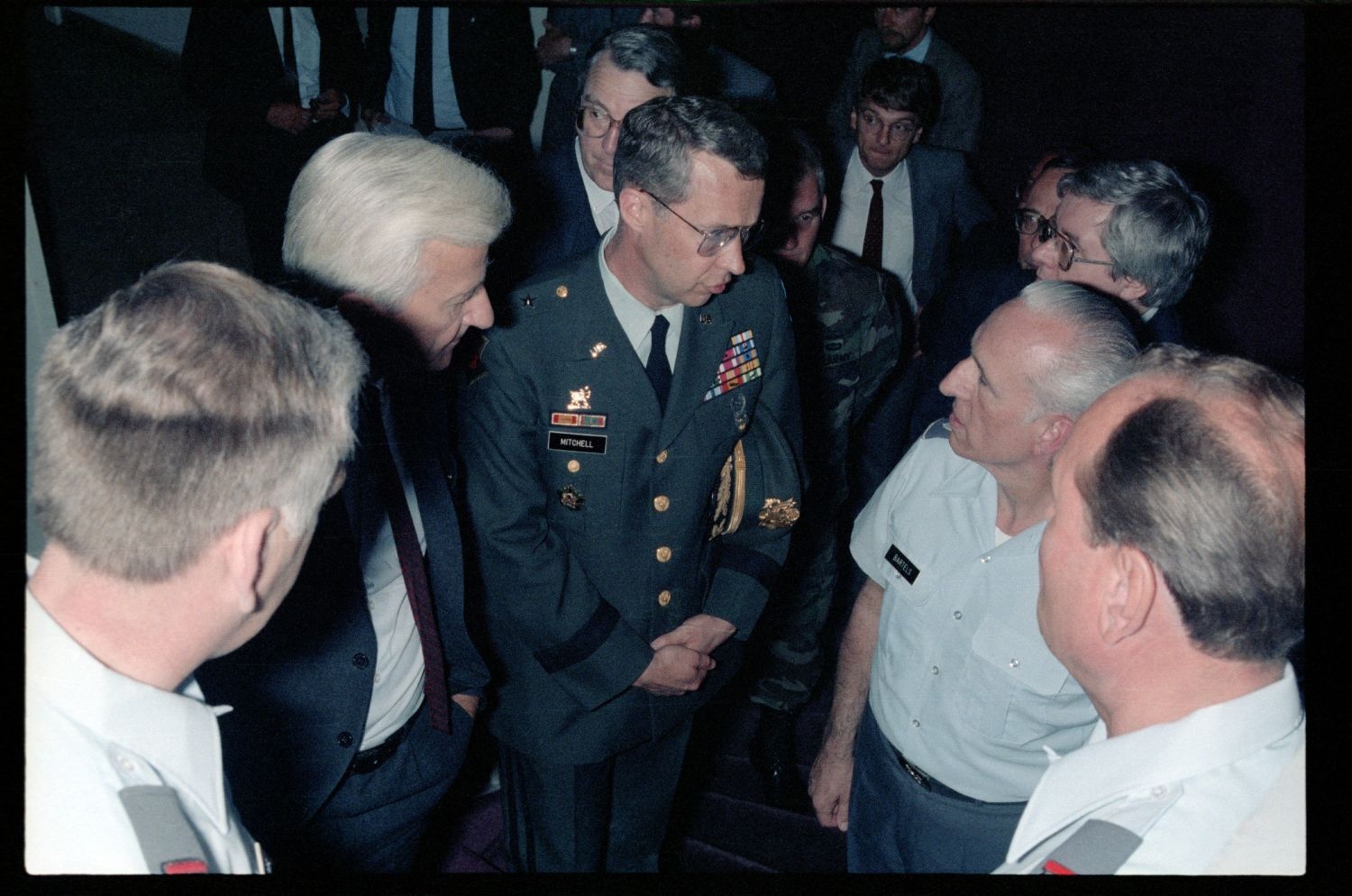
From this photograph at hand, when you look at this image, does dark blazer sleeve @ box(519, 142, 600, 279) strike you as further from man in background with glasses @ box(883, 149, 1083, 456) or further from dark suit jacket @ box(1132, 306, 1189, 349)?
dark suit jacket @ box(1132, 306, 1189, 349)

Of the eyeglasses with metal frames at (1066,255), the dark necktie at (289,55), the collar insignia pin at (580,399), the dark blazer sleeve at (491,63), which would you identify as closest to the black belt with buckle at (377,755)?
the collar insignia pin at (580,399)

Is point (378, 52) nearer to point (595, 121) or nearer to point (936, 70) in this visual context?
point (595, 121)

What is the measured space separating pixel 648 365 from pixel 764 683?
3.93 ft

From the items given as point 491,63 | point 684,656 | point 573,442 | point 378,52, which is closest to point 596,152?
point 491,63

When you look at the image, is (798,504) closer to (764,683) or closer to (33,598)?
(764,683)

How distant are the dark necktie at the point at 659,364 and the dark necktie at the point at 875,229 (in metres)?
1.34

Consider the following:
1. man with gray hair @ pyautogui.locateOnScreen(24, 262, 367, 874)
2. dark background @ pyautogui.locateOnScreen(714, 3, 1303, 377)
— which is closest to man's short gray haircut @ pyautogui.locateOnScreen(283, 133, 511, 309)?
man with gray hair @ pyautogui.locateOnScreen(24, 262, 367, 874)

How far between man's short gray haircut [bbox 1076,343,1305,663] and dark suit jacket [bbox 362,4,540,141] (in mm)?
1822

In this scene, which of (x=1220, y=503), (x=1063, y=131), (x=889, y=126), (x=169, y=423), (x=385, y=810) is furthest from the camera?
(x=1063, y=131)

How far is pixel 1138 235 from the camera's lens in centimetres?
212

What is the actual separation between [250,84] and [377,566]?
1327 millimetres

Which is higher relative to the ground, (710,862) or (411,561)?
(411,561)

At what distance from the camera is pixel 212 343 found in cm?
96

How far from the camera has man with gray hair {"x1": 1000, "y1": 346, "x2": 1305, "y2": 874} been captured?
3.53 feet
